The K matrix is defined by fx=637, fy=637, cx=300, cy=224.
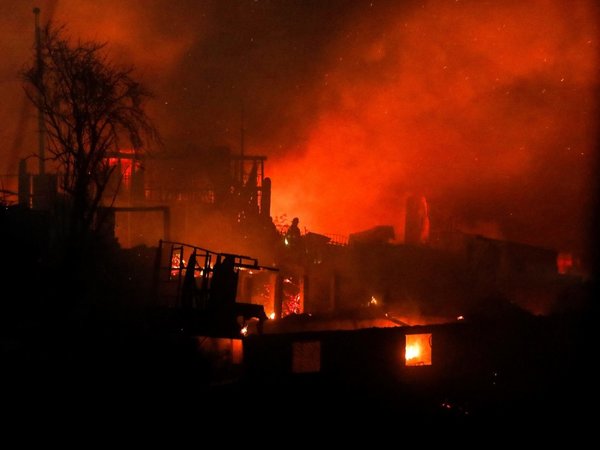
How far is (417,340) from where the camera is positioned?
47.6 feet

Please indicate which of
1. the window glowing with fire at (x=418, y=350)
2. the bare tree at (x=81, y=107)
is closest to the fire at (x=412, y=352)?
the window glowing with fire at (x=418, y=350)

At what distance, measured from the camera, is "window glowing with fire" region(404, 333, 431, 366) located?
570 inches

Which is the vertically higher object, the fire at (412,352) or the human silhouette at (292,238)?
the human silhouette at (292,238)

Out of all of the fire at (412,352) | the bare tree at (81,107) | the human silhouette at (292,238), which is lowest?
the fire at (412,352)

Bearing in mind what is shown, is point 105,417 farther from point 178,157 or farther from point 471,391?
point 178,157

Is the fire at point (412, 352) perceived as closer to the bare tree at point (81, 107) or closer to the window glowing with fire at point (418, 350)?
the window glowing with fire at point (418, 350)

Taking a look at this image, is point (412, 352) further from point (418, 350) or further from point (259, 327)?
point (259, 327)

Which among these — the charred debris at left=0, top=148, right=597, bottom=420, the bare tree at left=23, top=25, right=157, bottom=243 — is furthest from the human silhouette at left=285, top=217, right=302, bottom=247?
the bare tree at left=23, top=25, right=157, bottom=243

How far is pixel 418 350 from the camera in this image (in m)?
14.6

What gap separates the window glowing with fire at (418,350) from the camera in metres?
14.5

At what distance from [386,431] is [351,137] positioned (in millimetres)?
28140

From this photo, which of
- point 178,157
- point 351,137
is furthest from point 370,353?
point 351,137

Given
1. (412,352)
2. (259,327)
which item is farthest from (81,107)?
(412,352)

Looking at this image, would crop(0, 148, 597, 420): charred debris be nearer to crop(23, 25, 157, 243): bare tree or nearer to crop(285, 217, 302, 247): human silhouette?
crop(23, 25, 157, 243): bare tree
